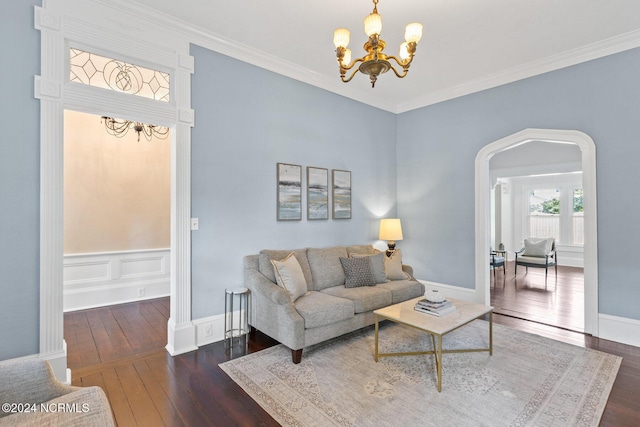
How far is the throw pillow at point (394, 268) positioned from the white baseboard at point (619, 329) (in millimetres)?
2128

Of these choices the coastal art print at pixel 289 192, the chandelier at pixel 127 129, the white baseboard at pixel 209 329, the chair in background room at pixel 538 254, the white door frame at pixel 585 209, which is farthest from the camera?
the chair in background room at pixel 538 254

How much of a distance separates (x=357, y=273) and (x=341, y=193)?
132 centimetres

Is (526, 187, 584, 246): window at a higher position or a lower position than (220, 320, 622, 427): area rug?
higher

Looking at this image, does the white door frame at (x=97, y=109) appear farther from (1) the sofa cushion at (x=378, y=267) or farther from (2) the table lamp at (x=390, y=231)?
(2) the table lamp at (x=390, y=231)

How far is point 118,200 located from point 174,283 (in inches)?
104

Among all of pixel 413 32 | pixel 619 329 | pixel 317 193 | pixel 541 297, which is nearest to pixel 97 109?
pixel 317 193

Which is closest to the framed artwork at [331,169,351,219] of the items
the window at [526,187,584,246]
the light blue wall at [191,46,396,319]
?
the light blue wall at [191,46,396,319]

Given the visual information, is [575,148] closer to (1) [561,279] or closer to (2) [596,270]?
(1) [561,279]

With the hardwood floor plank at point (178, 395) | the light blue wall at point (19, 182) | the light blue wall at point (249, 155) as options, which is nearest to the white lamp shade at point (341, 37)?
the light blue wall at point (249, 155)

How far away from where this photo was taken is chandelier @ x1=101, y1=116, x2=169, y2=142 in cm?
480

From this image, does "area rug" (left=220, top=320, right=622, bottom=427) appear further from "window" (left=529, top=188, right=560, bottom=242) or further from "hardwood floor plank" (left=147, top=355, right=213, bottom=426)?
"window" (left=529, top=188, right=560, bottom=242)

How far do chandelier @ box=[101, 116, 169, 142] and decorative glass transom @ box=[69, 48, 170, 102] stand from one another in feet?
5.79

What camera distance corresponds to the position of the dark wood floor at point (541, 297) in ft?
13.7

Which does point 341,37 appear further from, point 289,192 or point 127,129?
point 127,129
